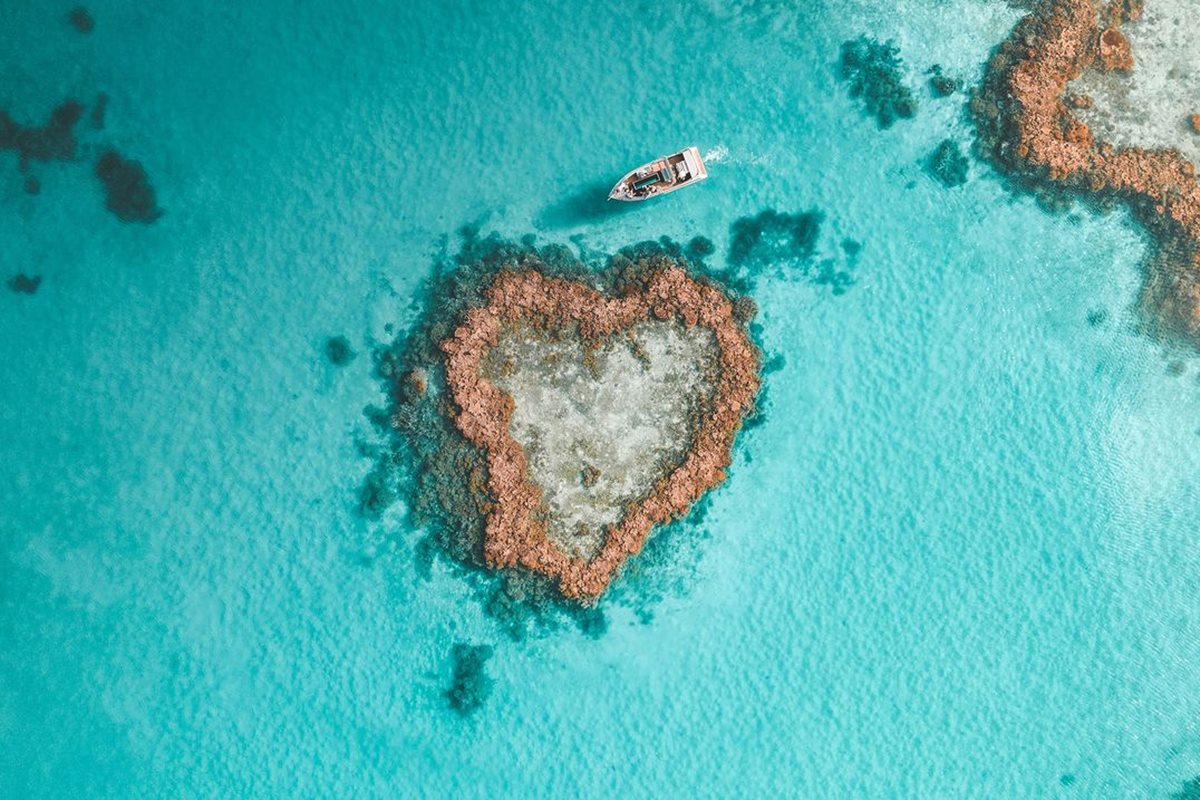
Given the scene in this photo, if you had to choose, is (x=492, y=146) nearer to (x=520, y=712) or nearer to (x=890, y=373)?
(x=890, y=373)

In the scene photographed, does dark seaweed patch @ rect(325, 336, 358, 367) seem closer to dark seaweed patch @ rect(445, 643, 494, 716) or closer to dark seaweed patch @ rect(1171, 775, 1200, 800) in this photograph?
dark seaweed patch @ rect(445, 643, 494, 716)

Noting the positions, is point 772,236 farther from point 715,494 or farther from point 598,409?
point 715,494

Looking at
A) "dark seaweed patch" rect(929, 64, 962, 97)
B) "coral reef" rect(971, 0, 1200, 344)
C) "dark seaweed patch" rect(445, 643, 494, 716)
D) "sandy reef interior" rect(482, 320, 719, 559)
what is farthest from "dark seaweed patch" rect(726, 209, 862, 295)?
"dark seaweed patch" rect(445, 643, 494, 716)

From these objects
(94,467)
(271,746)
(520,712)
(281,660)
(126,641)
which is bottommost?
(520,712)

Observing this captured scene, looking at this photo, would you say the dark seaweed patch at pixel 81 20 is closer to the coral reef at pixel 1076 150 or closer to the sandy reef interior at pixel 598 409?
the sandy reef interior at pixel 598 409

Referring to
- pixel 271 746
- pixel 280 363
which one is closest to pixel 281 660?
pixel 271 746

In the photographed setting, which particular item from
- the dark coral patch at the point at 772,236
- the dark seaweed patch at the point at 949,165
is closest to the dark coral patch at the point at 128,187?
the dark coral patch at the point at 772,236
